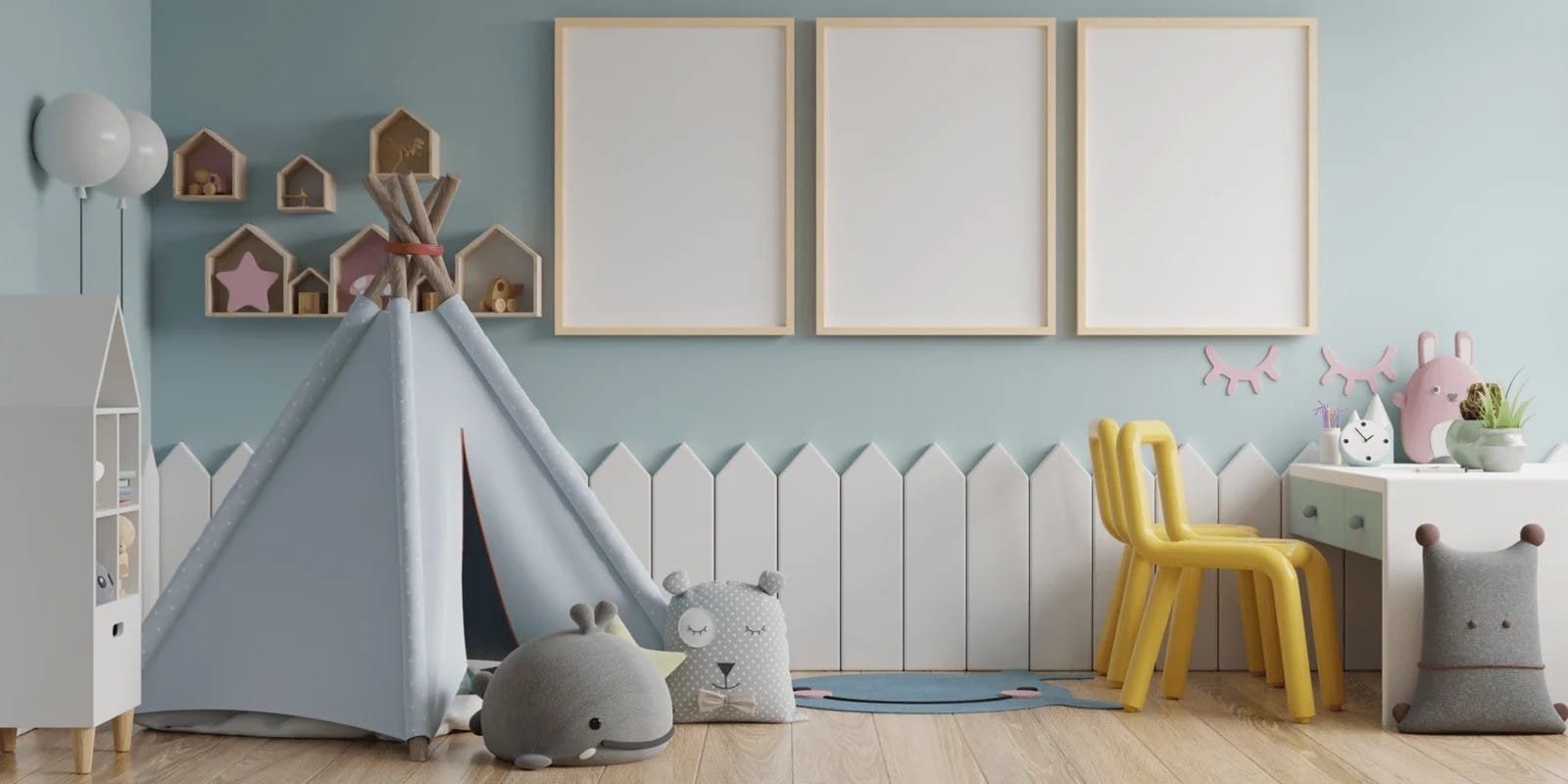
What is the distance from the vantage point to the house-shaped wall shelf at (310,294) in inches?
146

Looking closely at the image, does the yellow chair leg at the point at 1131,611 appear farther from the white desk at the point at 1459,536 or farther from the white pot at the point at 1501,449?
the white pot at the point at 1501,449

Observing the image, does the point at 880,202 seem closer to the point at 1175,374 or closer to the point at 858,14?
the point at 858,14

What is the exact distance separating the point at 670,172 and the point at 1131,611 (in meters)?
1.64

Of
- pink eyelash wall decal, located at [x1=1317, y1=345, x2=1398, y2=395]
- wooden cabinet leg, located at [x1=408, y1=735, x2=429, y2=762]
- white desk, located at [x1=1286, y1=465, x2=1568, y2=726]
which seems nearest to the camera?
wooden cabinet leg, located at [x1=408, y1=735, x2=429, y2=762]

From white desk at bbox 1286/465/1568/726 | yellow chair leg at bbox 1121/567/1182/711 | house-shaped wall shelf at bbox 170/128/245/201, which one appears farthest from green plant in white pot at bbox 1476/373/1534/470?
house-shaped wall shelf at bbox 170/128/245/201

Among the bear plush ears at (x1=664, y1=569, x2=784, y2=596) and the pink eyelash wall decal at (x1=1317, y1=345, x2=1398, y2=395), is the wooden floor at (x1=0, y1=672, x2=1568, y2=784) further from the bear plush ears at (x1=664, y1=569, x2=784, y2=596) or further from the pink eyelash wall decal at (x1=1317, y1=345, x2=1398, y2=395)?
the pink eyelash wall decal at (x1=1317, y1=345, x2=1398, y2=395)

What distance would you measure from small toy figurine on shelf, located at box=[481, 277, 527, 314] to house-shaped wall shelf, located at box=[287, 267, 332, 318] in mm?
422

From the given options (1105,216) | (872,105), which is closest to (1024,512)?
(1105,216)

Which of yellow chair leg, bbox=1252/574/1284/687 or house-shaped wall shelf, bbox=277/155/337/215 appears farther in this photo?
house-shaped wall shelf, bbox=277/155/337/215

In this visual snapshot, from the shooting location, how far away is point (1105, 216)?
3.75 m

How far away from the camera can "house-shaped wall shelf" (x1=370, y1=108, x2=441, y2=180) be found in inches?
146

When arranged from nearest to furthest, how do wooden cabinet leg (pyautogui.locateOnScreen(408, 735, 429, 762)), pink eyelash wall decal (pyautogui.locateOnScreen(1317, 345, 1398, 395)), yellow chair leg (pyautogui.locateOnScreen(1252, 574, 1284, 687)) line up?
wooden cabinet leg (pyautogui.locateOnScreen(408, 735, 429, 762))
yellow chair leg (pyautogui.locateOnScreen(1252, 574, 1284, 687))
pink eyelash wall decal (pyautogui.locateOnScreen(1317, 345, 1398, 395))

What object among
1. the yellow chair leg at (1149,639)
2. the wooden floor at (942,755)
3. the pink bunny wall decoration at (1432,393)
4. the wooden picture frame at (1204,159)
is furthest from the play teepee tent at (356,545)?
the pink bunny wall decoration at (1432,393)

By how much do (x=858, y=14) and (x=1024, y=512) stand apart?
141 centimetres
